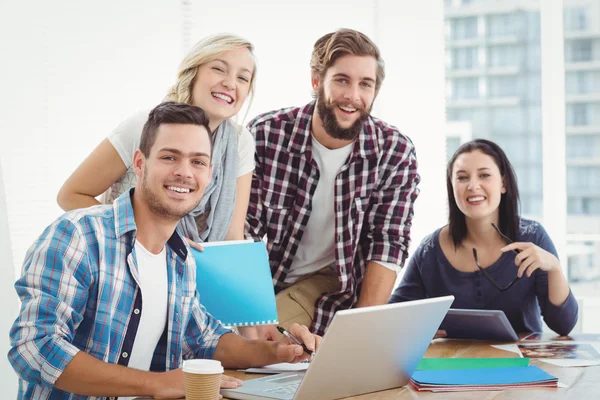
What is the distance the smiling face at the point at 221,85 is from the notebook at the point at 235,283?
0.53m

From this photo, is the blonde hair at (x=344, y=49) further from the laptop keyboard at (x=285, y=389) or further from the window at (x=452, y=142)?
the window at (x=452, y=142)

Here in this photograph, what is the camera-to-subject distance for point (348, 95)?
8.63 feet

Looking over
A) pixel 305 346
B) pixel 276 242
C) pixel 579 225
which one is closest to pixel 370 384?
pixel 305 346

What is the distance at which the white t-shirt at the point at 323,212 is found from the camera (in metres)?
2.74

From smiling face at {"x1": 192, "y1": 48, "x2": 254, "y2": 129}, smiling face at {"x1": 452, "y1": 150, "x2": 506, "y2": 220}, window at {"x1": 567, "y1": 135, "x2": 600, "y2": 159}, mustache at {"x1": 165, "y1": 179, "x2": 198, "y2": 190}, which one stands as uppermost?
smiling face at {"x1": 192, "y1": 48, "x2": 254, "y2": 129}

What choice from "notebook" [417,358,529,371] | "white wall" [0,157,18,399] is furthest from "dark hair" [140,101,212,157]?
"white wall" [0,157,18,399]

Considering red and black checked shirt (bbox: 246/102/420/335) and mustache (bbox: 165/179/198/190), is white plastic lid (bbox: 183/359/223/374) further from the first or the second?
red and black checked shirt (bbox: 246/102/420/335)

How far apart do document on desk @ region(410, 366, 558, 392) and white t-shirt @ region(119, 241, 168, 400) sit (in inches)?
24.6

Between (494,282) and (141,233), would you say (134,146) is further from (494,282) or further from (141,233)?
(494,282)

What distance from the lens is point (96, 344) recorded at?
62.2 inches

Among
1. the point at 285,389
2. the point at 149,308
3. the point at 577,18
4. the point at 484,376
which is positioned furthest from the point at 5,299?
the point at 577,18

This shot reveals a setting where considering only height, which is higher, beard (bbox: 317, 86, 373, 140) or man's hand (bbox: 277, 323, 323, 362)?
beard (bbox: 317, 86, 373, 140)

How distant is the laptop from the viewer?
1273 millimetres

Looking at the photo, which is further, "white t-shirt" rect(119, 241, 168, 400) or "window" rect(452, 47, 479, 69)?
"window" rect(452, 47, 479, 69)
